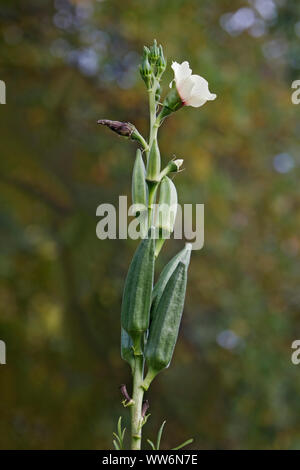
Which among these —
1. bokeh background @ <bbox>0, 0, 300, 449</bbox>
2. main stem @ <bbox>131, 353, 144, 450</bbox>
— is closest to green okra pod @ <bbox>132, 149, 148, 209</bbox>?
main stem @ <bbox>131, 353, 144, 450</bbox>

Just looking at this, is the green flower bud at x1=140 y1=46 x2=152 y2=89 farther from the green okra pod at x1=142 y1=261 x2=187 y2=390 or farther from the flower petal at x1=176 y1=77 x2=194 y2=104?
the green okra pod at x1=142 y1=261 x2=187 y2=390

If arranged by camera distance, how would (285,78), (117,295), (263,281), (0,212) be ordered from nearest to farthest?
(0,212) → (117,295) → (263,281) → (285,78)

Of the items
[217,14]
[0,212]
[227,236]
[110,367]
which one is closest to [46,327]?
[110,367]

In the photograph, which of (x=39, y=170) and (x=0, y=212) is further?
(x=39, y=170)

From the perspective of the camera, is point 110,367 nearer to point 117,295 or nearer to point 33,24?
point 117,295

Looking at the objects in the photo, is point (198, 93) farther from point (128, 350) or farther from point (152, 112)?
point (128, 350)

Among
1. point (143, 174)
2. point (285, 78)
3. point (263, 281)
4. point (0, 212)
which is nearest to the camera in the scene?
point (143, 174)

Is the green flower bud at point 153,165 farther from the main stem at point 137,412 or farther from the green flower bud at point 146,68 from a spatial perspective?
the main stem at point 137,412

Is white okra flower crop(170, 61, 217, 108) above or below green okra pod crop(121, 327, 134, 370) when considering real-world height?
above
